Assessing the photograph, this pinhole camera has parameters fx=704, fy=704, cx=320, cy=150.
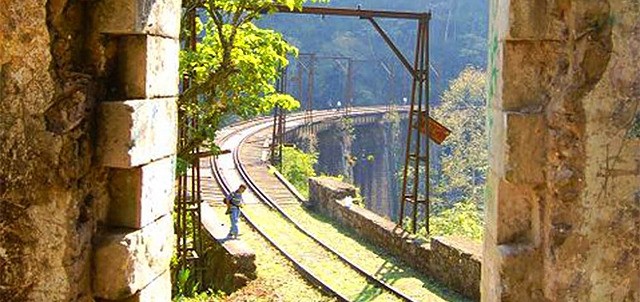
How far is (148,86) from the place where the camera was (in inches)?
126

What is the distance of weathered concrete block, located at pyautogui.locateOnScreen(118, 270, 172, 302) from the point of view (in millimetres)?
3225

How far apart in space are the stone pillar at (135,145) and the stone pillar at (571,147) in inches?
62.9

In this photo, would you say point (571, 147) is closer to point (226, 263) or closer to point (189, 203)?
point (189, 203)

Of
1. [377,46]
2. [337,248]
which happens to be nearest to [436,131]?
[337,248]

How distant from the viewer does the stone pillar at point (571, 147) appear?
2.98 m

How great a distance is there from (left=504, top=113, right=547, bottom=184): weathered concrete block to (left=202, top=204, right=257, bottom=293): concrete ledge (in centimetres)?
848

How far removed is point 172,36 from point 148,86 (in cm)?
36

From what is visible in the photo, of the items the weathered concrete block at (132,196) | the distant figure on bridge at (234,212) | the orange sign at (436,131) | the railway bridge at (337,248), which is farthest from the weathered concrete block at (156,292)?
the orange sign at (436,131)

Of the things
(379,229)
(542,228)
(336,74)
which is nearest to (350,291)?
(379,229)

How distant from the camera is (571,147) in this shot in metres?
3.04

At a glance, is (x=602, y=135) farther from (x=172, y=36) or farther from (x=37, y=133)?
(x=37, y=133)

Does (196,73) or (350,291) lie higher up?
(196,73)

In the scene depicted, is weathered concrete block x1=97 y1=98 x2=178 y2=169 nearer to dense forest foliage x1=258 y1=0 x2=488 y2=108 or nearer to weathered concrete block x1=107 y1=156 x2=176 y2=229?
weathered concrete block x1=107 y1=156 x2=176 y2=229

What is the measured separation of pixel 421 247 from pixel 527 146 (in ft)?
31.3
